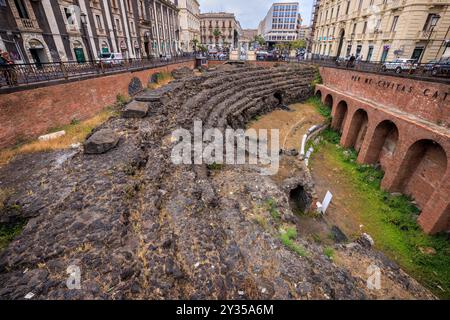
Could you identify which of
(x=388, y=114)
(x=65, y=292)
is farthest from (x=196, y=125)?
(x=388, y=114)

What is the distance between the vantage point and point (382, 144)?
1336cm

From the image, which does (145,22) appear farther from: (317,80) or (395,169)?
(395,169)

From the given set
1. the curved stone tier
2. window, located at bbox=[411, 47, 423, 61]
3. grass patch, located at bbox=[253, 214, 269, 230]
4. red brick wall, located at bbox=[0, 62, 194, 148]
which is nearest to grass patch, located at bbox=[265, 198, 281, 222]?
the curved stone tier

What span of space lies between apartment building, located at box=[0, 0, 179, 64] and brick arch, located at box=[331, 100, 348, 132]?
827 inches

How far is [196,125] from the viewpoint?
35.7 feet

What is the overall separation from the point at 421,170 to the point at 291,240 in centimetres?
930

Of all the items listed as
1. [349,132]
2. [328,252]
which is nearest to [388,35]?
[349,132]

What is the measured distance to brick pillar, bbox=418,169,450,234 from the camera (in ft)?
27.2

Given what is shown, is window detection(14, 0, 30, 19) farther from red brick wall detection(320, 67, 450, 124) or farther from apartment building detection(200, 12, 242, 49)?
apartment building detection(200, 12, 242, 49)

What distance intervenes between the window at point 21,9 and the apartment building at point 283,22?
301 ft

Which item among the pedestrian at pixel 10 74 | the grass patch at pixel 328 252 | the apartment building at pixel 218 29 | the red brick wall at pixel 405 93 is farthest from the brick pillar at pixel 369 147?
the apartment building at pixel 218 29

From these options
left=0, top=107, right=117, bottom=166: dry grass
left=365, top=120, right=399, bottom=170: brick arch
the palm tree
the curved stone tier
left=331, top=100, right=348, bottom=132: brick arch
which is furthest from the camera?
the palm tree
